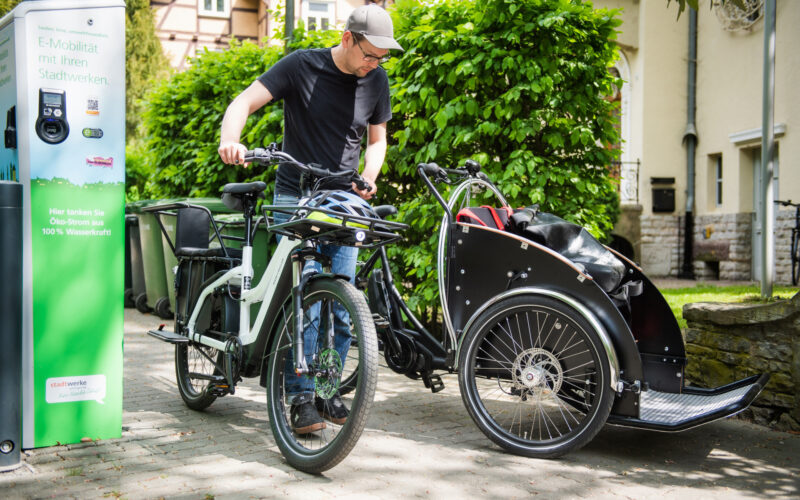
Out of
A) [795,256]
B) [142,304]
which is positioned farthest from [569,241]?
[795,256]

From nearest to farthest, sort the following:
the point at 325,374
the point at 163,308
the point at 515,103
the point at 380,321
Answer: the point at 325,374 < the point at 380,321 < the point at 515,103 < the point at 163,308

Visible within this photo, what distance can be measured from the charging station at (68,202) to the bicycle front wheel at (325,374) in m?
0.88

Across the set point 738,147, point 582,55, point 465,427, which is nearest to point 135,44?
point 738,147

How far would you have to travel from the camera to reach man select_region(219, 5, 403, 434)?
4004 millimetres

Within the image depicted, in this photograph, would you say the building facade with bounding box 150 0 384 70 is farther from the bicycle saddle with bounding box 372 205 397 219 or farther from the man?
the bicycle saddle with bounding box 372 205 397 219

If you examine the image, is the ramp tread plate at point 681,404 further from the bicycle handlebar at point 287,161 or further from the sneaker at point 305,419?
the bicycle handlebar at point 287,161

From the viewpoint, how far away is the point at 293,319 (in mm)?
3705

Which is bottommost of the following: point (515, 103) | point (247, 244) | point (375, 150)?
point (247, 244)

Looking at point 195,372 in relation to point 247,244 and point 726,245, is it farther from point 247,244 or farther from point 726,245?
point 726,245

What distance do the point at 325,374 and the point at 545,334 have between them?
43.7 inches

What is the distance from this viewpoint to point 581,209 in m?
6.25

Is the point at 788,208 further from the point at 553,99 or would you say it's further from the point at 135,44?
the point at 135,44

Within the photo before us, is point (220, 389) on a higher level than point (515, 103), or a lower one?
lower

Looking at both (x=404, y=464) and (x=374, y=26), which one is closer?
(x=404, y=464)
